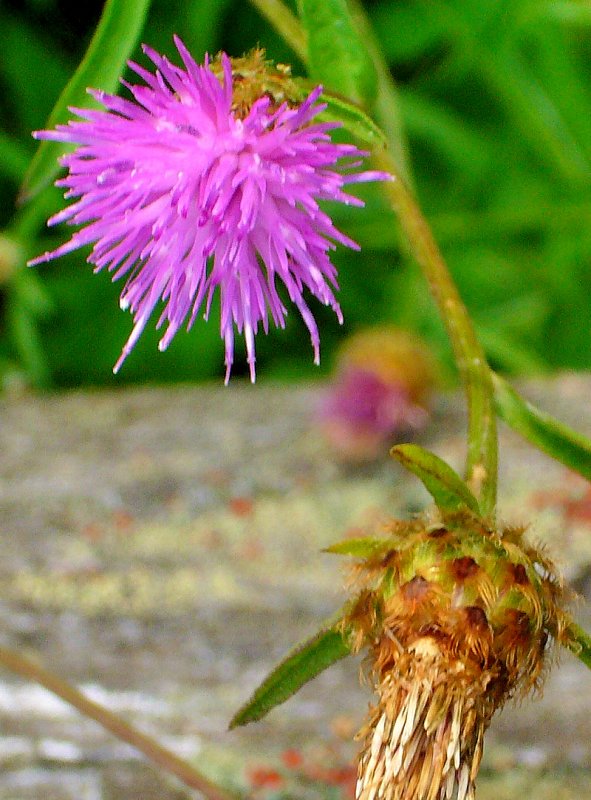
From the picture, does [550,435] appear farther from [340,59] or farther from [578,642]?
[340,59]

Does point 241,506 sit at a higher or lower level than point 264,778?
higher

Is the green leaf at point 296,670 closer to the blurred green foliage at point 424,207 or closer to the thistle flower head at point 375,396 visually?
the thistle flower head at point 375,396

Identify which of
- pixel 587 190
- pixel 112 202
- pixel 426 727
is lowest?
pixel 426 727

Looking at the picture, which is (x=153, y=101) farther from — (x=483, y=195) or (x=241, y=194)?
(x=483, y=195)

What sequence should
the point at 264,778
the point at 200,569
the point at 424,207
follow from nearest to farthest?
the point at 264,778, the point at 200,569, the point at 424,207

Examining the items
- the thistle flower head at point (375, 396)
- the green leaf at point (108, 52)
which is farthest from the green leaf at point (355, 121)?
the thistle flower head at point (375, 396)

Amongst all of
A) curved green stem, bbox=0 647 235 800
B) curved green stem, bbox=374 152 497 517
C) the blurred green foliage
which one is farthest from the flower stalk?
the blurred green foliage

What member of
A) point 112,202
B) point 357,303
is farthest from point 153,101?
point 357,303

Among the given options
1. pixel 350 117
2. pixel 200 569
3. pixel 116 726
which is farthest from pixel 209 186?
pixel 200 569
